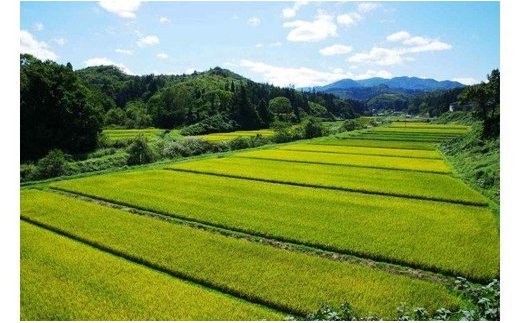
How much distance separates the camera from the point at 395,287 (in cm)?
1059

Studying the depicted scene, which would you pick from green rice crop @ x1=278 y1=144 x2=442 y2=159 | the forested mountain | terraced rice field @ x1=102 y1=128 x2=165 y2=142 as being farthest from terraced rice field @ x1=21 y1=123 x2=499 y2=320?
terraced rice field @ x1=102 y1=128 x2=165 y2=142

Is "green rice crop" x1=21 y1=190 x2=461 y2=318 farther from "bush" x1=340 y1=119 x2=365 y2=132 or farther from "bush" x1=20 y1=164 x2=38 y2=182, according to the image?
"bush" x1=340 y1=119 x2=365 y2=132

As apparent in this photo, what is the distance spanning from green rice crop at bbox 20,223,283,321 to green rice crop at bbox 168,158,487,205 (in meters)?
13.8

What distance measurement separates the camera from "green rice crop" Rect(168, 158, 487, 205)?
21.4 metres

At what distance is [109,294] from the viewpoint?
10.2m

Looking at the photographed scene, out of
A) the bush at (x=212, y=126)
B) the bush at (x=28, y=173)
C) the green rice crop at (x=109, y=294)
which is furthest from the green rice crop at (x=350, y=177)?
the bush at (x=212, y=126)

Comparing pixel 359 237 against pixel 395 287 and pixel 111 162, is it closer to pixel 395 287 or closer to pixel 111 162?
pixel 395 287

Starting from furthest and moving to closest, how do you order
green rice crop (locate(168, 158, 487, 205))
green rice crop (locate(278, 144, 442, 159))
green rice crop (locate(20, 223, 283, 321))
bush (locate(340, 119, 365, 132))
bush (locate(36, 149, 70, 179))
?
bush (locate(340, 119, 365, 132)), green rice crop (locate(278, 144, 442, 159)), bush (locate(36, 149, 70, 179)), green rice crop (locate(168, 158, 487, 205)), green rice crop (locate(20, 223, 283, 321))

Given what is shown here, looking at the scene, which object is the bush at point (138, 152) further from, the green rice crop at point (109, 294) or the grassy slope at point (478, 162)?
the grassy slope at point (478, 162)

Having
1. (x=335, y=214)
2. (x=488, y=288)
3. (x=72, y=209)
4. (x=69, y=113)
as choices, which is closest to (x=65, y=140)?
(x=69, y=113)

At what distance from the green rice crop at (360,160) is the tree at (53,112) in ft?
46.7

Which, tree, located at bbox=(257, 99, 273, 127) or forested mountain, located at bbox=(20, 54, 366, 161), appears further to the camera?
tree, located at bbox=(257, 99, 273, 127)

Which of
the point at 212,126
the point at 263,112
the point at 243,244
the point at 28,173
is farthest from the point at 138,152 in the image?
the point at 263,112

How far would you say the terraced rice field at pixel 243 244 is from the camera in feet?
32.5
